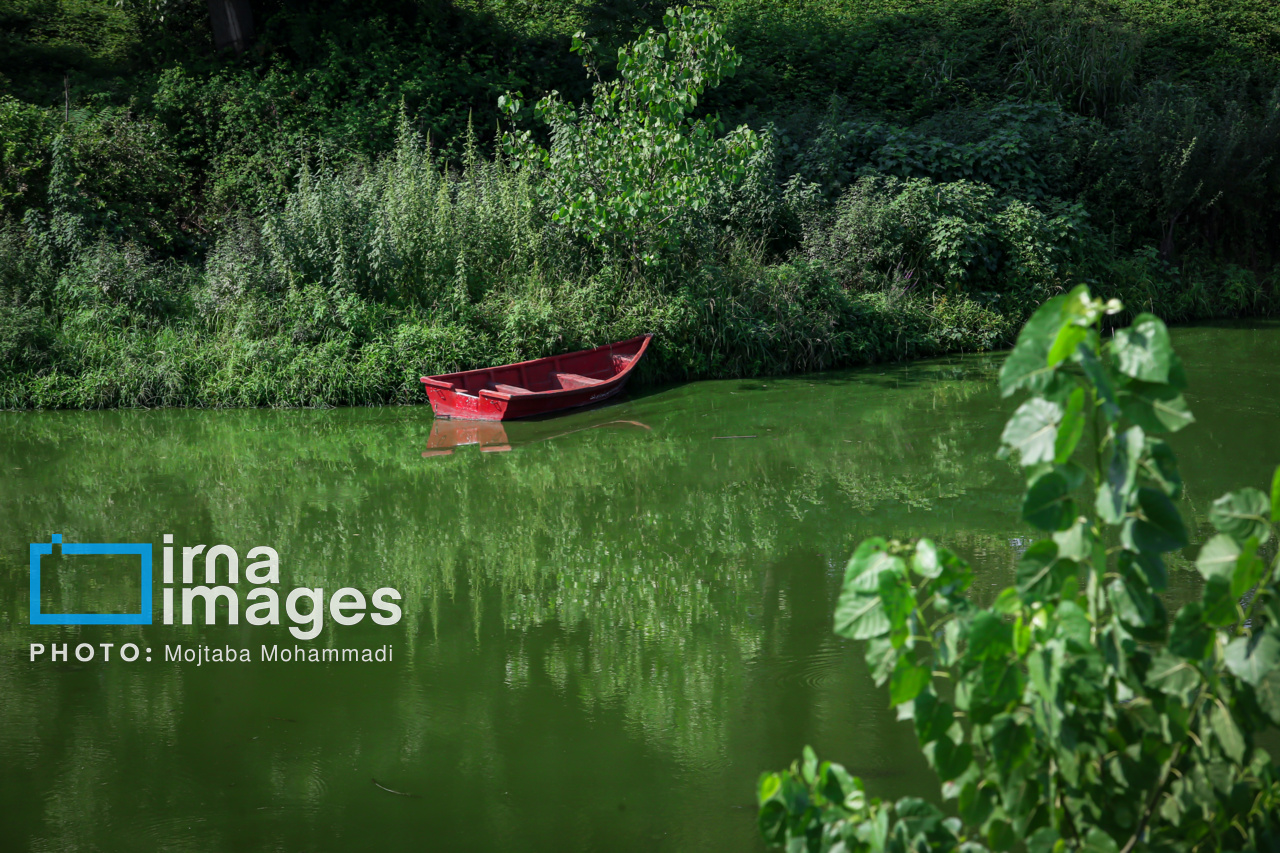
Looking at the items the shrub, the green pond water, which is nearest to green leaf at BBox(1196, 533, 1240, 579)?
the green pond water

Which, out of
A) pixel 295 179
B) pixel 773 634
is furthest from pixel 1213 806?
pixel 295 179

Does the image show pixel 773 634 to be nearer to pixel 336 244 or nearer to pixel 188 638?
pixel 188 638

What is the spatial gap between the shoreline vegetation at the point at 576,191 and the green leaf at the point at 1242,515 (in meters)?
10.1

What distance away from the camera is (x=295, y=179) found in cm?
1438

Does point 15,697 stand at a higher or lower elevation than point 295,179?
lower

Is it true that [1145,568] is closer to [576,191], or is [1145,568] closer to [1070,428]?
[1070,428]

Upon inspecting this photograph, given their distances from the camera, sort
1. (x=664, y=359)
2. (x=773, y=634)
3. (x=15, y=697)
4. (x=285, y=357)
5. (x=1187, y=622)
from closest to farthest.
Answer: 1. (x=1187, y=622)
2. (x=15, y=697)
3. (x=773, y=634)
4. (x=285, y=357)
5. (x=664, y=359)

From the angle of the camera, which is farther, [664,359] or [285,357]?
[664,359]

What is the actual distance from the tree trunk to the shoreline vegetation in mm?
297

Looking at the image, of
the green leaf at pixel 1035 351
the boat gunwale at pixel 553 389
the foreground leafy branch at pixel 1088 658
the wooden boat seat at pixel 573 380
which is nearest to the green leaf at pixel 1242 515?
the foreground leafy branch at pixel 1088 658

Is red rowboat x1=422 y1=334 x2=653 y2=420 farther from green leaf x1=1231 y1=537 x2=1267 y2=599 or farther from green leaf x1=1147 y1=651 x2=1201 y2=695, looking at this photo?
green leaf x1=1231 y1=537 x2=1267 y2=599

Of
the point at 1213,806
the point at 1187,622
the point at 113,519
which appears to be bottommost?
the point at 113,519

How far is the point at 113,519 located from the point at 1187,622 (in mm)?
7493

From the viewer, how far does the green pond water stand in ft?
13.1
